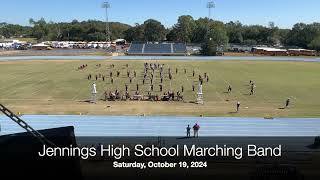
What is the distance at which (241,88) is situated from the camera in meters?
39.0

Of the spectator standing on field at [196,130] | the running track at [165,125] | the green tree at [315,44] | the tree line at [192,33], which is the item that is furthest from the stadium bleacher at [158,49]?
the spectator standing on field at [196,130]

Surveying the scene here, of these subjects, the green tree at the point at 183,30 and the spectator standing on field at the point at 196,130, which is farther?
the green tree at the point at 183,30

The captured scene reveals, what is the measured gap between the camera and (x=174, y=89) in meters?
37.9

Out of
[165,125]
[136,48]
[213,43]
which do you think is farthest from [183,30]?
[165,125]

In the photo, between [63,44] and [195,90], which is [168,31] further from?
[195,90]

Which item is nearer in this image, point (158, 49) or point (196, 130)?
point (196, 130)

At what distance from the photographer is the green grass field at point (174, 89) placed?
28.0 m

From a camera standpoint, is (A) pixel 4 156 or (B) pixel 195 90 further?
(B) pixel 195 90

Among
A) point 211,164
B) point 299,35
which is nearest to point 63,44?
point 299,35

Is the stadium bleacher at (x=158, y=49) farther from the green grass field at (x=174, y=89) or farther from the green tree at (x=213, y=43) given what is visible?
the green grass field at (x=174, y=89)

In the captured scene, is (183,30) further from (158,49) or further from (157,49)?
(158,49)

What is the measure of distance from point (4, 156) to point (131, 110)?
21528 mm

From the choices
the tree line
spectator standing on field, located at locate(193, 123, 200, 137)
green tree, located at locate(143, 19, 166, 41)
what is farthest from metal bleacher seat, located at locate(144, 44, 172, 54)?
spectator standing on field, located at locate(193, 123, 200, 137)

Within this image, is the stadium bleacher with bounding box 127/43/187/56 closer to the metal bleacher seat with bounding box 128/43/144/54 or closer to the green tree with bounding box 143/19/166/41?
the metal bleacher seat with bounding box 128/43/144/54
